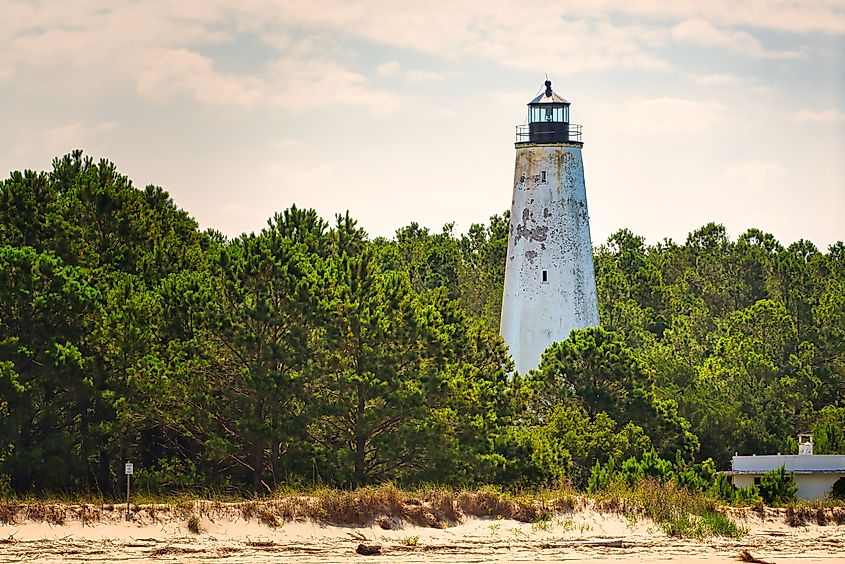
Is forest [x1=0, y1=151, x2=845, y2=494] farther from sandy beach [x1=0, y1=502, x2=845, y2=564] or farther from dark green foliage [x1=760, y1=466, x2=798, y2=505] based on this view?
sandy beach [x1=0, y1=502, x2=845, y2=564]

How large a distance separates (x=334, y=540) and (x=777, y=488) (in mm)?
12261

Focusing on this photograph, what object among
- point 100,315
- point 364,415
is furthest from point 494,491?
point 100,315

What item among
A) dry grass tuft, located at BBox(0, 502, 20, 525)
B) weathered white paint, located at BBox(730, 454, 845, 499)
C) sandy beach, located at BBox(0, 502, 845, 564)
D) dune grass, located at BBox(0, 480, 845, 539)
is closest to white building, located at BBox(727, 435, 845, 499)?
weathered white paint, located at BBox(730, 454, 845, 499)

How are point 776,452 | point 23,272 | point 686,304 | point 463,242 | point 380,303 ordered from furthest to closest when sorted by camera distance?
point 463,242 < point 686,304 < point 776,452 < point 380,303 < point 23,272

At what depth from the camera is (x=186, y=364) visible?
128ft

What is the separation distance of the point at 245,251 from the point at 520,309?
1185 centimetres

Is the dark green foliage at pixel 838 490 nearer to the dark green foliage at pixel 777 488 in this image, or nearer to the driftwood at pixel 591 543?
the dark green foliage at pixel 777 488

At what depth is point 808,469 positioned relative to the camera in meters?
43.2

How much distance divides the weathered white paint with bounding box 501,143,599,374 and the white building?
25.2 feet

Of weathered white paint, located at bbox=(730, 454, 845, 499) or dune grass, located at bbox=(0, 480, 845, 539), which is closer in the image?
dune grass, located at bbox=(0, 480, 845, 539)

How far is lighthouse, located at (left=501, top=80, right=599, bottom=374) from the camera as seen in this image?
4934 cm

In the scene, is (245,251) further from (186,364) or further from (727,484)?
(727,484)

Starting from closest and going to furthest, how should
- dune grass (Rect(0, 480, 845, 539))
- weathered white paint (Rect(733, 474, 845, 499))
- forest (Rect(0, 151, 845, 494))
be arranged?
dune grass (Rect(0, 480, 845, 539)) < forest (Rect(0, 151, 845, 494)) < weathered white paint (Rect(733, 474, 845, 499))

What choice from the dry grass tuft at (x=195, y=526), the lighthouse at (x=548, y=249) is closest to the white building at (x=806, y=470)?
the lighthouse at (x=548, y=249)
